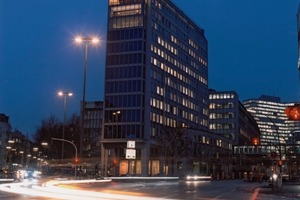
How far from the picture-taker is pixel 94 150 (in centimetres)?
13525

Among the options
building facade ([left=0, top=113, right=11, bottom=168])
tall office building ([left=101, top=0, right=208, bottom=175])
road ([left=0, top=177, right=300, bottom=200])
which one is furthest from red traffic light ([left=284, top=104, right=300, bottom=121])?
building facade ([left=0, top=113, right=11, bottom=168])

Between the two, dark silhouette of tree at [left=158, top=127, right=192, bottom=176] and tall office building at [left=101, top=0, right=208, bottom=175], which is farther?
tall office building at [left=101, top=0, right=208, bottom=175]

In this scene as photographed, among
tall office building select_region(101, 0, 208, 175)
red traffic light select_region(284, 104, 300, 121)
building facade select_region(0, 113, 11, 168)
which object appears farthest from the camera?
building facade select_region(0, 113, 11, 168)

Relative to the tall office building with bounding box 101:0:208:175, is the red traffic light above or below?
below

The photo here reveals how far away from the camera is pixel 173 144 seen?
99.9 metres

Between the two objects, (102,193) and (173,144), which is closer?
(102,193)

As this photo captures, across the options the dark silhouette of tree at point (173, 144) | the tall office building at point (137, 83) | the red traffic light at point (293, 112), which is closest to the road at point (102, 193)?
the red traffic light at point (293, 112)

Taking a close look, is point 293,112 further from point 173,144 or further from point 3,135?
point 3,135

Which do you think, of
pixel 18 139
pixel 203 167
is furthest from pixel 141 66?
pixel 18 139

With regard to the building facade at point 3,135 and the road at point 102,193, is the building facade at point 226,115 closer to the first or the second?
the building facade at point 3,135

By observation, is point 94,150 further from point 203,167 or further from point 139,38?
point 139,38

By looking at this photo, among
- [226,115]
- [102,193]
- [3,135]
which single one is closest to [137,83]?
[226,115]

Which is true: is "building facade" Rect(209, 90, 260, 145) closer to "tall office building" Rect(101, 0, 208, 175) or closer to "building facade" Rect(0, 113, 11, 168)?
"tall office building" Rect(101, 0, 208, 175)

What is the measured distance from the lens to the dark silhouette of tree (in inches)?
3895
